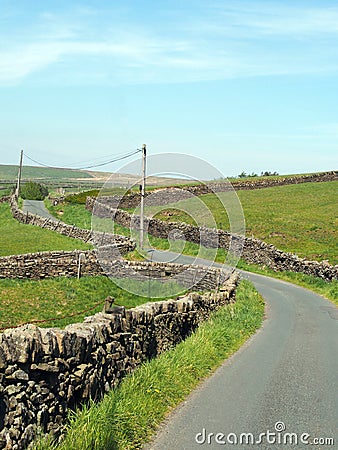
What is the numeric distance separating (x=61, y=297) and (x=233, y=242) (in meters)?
20.6

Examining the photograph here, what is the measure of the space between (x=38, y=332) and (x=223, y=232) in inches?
1380

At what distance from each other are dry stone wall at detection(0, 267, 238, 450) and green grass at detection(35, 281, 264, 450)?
8.7 inches

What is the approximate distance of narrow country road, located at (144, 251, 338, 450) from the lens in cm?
771

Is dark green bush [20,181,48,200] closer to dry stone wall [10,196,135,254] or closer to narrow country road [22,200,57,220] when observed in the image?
narrow country road [22,200,57,220]

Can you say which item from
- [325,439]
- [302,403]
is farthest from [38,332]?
[302,403]

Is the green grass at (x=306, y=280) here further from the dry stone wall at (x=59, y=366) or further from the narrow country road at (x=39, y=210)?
the narrow country road at (x=39, y=210)

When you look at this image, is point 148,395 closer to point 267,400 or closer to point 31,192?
point 267,400

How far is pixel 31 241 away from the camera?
1416 inches

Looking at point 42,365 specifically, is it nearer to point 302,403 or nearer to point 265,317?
point 302,403

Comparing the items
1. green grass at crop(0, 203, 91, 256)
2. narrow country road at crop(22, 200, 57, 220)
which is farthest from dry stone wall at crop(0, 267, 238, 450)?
narrow country road at crop(22, 200, 57, 220)

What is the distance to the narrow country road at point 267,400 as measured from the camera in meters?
7.71

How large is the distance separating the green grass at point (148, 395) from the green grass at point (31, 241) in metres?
19.8

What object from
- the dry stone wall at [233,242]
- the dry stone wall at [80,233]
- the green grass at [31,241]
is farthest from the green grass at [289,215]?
the green grass at [31,241]

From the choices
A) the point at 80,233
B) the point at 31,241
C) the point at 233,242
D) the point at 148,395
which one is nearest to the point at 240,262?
the point at 233,242
